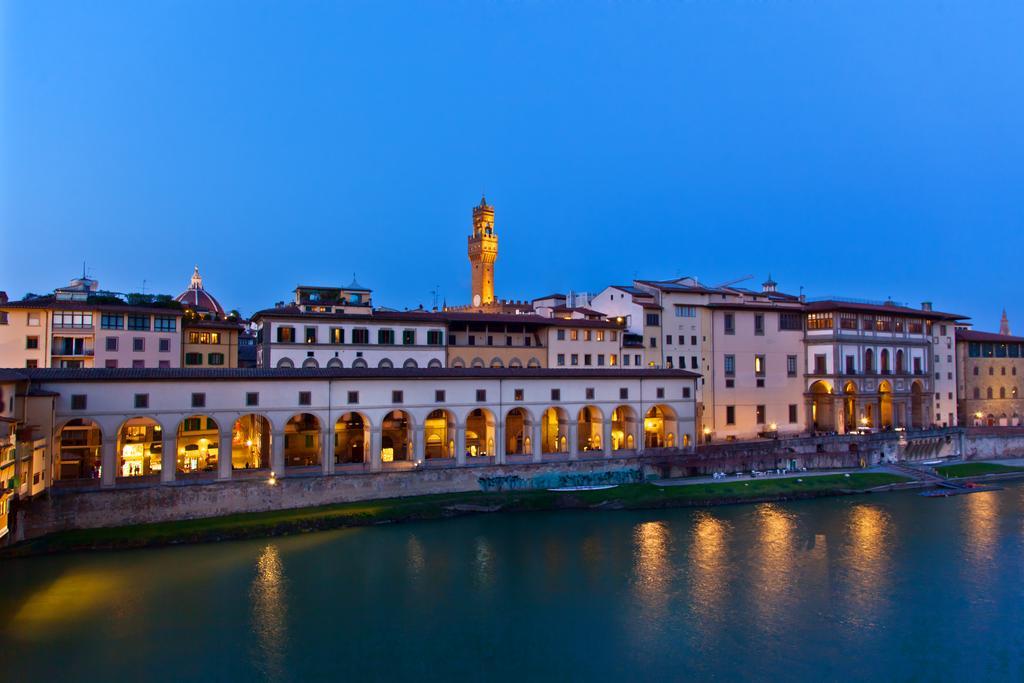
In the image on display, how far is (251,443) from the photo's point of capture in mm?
48781

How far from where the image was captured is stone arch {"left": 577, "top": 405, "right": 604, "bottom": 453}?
4881 cm

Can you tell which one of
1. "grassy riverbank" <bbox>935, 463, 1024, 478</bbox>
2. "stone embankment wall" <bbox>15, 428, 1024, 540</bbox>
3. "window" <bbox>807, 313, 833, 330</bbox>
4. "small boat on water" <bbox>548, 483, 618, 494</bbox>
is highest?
"window" <bbox>807, 313, 833, 330</bbox>

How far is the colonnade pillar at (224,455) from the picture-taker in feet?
121

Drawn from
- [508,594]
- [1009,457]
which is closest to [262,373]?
[508,594]

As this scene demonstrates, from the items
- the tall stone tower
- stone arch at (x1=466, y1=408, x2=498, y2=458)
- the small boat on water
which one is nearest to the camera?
the small boat on water

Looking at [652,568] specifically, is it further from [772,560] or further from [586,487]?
[586,487]

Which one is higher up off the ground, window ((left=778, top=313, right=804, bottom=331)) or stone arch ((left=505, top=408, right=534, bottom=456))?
window ((left=778, top=313, right=804, bottom=331))

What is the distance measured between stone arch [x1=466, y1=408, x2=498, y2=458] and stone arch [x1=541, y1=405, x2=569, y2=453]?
3679 mm

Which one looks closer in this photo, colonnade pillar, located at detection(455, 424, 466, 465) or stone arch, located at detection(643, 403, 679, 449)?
colonnade pillar, located at detection(455, 424, 466, 465)

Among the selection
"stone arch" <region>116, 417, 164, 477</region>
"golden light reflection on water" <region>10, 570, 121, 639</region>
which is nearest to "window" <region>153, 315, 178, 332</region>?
"stone arch" <region>116, 417, 164, 477</region>

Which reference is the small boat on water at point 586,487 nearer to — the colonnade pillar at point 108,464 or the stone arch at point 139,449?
the colonnade pillar at point 108,464

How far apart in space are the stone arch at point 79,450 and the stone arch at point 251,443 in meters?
8.22

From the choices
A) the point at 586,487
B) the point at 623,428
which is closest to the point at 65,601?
the point at 586,487

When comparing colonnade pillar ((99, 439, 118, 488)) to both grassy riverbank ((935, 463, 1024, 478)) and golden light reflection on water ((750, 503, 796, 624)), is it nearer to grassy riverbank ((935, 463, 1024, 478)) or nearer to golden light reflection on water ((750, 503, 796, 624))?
golden light reflection on water ((750, 503, 796, 624))
